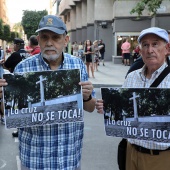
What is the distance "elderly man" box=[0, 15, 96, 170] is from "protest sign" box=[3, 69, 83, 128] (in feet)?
0.28

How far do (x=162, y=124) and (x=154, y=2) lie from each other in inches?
506

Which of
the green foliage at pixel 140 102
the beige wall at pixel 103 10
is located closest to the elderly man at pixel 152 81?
the green foliage at pixel 140 102

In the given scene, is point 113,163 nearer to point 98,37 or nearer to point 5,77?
point 5,77

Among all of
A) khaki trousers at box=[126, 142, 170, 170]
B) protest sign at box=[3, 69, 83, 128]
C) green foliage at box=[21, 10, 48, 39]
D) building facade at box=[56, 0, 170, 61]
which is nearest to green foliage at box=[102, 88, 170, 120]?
protest sign at box=[3, 69, 83, 128]

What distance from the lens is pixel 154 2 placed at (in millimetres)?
14406

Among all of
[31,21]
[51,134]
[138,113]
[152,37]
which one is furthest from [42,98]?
Result: [31,21]

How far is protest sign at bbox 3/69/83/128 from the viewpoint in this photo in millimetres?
2410

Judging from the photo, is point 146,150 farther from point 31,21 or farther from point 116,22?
point 31,21

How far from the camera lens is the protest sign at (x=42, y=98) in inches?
94.9

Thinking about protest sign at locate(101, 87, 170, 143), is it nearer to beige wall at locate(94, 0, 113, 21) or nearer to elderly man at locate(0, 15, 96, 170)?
elderly man at locate(0, 15, 96, 170)

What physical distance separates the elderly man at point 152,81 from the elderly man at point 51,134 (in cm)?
34

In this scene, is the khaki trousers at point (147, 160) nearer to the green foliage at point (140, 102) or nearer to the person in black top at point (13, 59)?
the green foliage at point (140, 102)

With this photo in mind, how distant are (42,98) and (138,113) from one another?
0.76m

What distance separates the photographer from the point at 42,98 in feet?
8.03
